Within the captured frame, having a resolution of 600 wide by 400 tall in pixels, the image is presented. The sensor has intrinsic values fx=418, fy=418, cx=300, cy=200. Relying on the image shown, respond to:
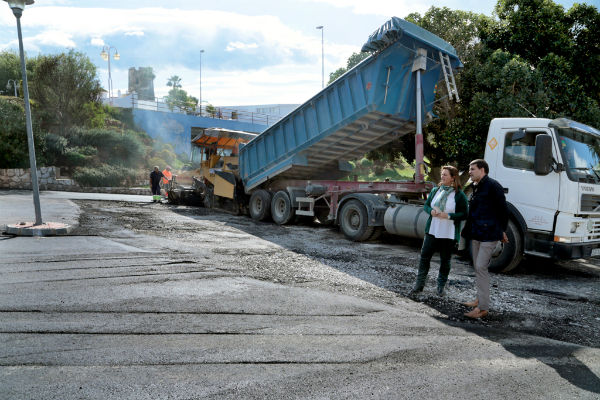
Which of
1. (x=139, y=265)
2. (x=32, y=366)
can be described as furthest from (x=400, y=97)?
(x=32, y=366)

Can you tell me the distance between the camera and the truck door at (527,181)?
6.37m

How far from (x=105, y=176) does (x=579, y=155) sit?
70.8ft

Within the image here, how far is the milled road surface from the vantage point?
2.98m

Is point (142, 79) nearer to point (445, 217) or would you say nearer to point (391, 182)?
point (391, 182)

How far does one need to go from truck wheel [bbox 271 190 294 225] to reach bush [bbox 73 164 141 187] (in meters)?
13.9

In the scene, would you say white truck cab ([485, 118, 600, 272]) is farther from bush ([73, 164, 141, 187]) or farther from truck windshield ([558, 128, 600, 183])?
bush ([73, 164, 141, 187])

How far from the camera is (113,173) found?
22578 millimetres

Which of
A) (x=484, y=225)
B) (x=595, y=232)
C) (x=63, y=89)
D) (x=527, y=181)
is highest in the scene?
(x=63, y=89)

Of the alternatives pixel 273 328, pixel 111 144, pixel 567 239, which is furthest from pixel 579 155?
pixel 111 144

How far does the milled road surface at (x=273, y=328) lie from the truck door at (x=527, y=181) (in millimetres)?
Result: 1032

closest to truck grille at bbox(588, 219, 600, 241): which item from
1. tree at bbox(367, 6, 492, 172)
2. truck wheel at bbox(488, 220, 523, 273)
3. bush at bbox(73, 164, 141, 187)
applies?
truck wheel at bbox(488, 220, 523, 273)

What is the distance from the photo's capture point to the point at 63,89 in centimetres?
2439

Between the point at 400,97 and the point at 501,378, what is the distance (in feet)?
23.4

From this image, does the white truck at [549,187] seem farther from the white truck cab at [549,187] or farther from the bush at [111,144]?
the bush at [111,144]
